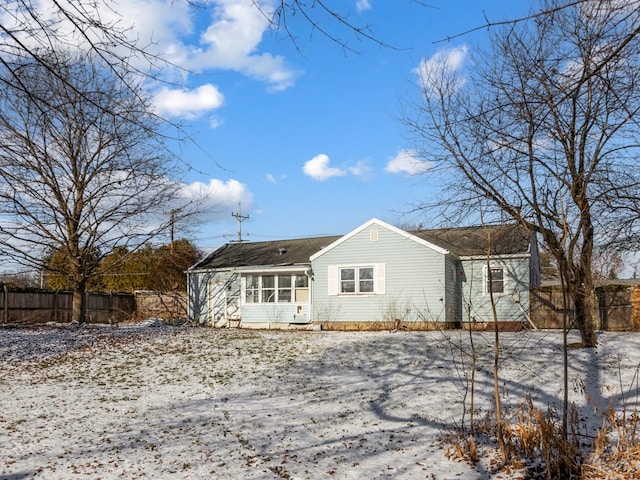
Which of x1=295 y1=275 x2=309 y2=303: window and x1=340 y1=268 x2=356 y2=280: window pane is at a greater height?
x1=340 y1=268 x2=356 y2=280: window pane

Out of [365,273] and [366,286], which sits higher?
[365,273]

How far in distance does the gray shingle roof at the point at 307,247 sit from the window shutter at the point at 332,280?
142 centimetres

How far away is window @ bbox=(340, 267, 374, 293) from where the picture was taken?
19859mm

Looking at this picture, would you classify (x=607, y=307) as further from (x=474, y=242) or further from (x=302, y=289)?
(x=302, y=289)

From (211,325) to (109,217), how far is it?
645 cm

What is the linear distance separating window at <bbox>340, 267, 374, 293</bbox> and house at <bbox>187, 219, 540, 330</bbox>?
37 millimetres

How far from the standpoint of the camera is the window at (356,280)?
65.2ft

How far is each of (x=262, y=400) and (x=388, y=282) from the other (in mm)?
10793

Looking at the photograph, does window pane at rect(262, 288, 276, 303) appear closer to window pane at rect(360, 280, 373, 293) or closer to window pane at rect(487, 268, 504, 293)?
window pane at rect(360, 280, 373, 293)

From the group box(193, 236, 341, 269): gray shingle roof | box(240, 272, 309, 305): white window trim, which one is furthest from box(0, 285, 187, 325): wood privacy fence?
box(240, 272, 309, 305): white window trim

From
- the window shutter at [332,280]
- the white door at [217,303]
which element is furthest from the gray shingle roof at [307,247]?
the window shutter at [332,280]

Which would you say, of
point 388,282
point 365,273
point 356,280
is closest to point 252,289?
point 356,280

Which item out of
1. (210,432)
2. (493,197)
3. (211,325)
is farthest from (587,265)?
(211,325)

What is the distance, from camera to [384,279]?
19547 millimetres
